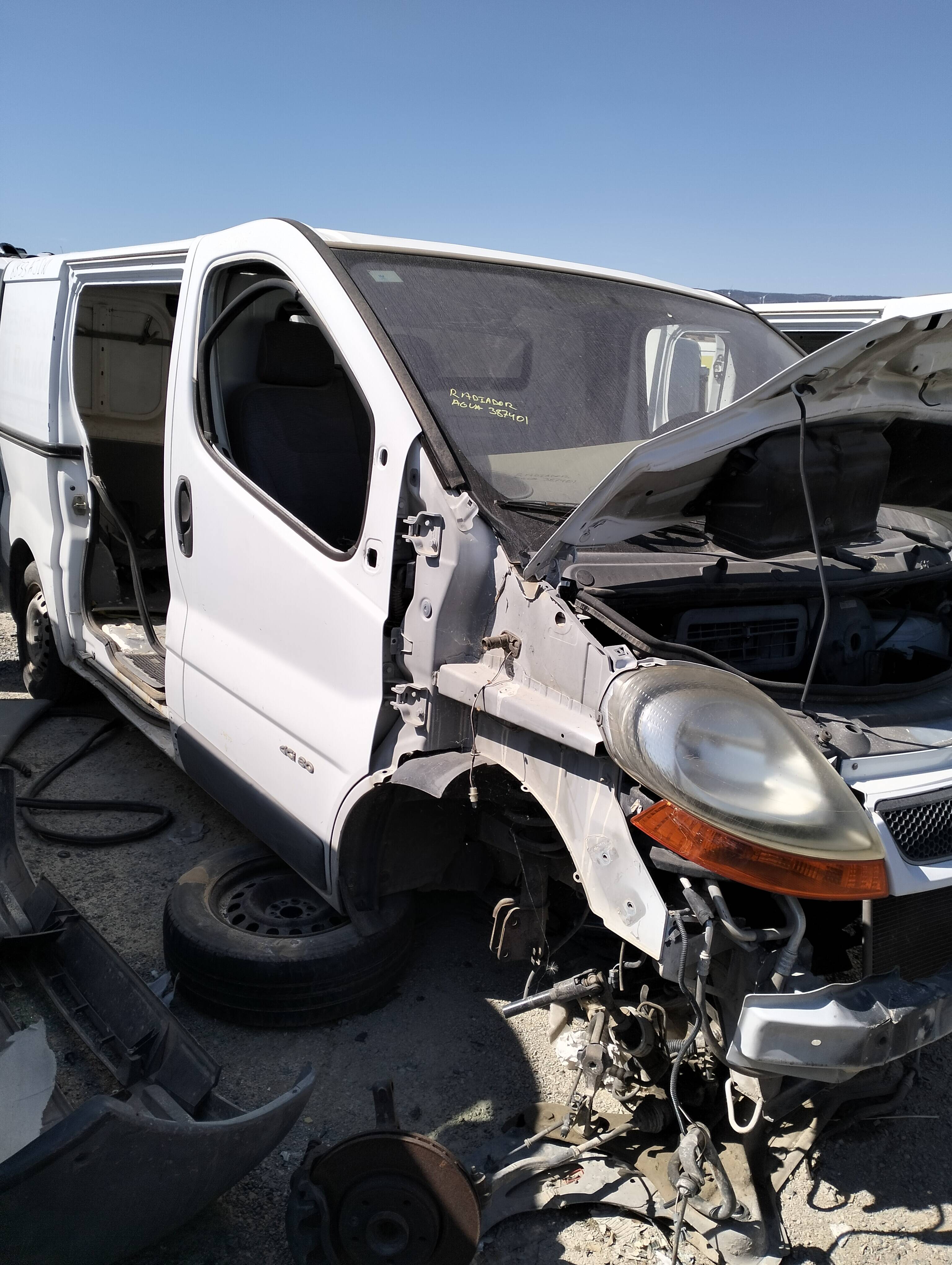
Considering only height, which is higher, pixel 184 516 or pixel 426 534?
pixel 426 534

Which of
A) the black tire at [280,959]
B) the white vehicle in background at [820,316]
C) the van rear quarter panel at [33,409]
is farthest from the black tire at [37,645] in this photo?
the white vehicle in background at [820,316]

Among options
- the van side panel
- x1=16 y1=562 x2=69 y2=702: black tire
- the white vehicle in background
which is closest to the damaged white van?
the van side panel

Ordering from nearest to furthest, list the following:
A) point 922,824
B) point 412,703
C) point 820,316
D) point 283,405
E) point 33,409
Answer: point 922,824 < point 412,703 < point 283,405 < point 33,409 < point 820,316

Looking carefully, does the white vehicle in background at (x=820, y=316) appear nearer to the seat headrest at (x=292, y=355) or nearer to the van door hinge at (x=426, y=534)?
the seat headrest at (x=292, y=355)

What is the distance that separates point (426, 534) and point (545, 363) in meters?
0.86

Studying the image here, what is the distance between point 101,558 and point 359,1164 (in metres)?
3.80

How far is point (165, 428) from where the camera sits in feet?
14.2

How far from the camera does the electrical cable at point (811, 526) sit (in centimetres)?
202

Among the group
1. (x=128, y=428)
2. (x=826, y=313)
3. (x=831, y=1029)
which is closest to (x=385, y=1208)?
(x=831, y=1029)

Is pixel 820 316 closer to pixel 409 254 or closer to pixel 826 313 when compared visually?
pixel 826 313

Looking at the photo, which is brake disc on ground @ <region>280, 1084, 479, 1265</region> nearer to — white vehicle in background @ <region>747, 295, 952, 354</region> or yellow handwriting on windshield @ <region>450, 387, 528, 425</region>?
yellow handwriting on windshield @ <region>450, 387, 528, 425</region>

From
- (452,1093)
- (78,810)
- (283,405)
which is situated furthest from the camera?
(78,810)

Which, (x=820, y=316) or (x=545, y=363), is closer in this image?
(x=545, y=363)

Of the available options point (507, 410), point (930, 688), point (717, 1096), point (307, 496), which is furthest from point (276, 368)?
point (717, 1096)
